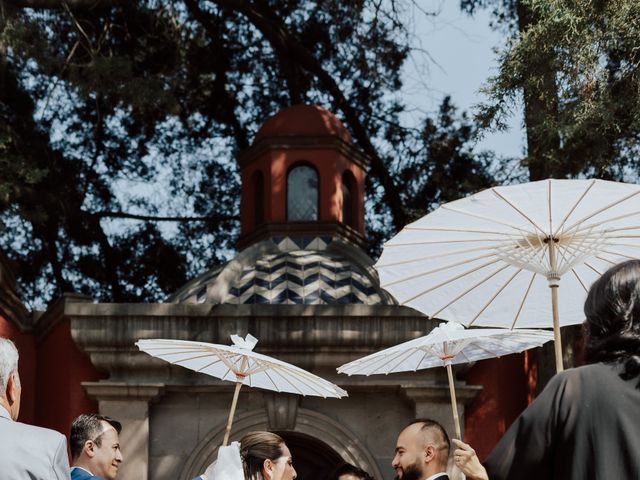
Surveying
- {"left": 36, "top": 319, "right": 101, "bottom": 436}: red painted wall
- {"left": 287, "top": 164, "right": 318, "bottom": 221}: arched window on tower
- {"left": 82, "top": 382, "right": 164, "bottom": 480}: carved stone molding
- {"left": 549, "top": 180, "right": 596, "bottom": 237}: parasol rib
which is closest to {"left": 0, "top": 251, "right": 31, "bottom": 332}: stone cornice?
{"left": 36, "top": 319, "right": 101, "bottom": 436}: red painted wall

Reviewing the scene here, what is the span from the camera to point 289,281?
12.7 meters

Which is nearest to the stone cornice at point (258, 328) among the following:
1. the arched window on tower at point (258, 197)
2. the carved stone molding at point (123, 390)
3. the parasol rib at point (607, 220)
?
the carved stone molding at point (123, 390)

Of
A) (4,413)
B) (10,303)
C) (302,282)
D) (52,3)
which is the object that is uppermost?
(52,3)

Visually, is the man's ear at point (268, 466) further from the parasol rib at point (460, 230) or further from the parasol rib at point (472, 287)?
the parasol rib at point (460, 230)

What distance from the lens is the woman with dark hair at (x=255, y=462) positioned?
5.57 meters

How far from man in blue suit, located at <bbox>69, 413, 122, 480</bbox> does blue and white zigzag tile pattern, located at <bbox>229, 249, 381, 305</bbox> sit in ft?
19.3

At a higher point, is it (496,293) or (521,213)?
(521,213)

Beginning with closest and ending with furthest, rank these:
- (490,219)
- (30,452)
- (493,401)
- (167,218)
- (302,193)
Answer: (30,452), (490,219), (493,401), (302,193), (167,218)

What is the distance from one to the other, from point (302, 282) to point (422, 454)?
21.8 ft

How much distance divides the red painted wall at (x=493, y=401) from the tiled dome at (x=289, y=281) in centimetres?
150

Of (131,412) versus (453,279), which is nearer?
(453,279)

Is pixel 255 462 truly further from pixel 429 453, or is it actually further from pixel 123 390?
pixel 123 390

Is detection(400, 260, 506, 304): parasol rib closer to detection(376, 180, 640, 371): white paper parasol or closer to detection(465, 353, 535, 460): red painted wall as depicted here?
detection(376, 180, 640, 371): white paper parasol

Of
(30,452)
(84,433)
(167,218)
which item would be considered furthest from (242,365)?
(167,218)
